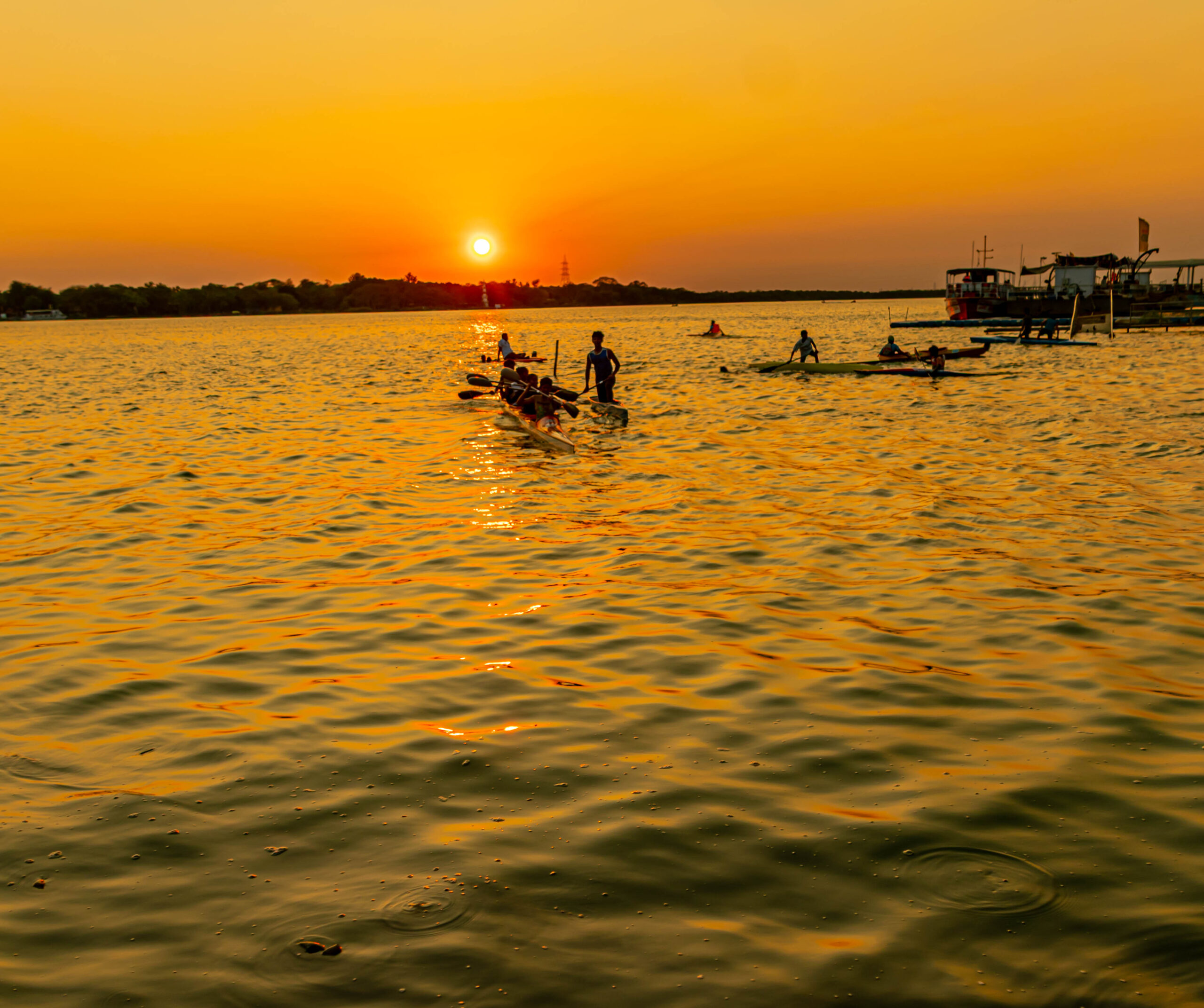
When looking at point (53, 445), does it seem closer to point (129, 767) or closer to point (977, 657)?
point (129, 767)

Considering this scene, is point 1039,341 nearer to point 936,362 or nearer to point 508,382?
point 936,362

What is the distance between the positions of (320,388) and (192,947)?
1518 inches

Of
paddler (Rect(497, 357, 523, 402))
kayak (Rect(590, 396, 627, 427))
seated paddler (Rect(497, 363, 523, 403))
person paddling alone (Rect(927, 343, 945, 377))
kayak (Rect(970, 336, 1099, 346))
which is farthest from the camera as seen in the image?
kayak (Rect(970, 336, 1099, 346))

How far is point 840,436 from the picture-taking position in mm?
21953

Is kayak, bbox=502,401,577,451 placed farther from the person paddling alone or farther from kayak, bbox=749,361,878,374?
the person paddling alone

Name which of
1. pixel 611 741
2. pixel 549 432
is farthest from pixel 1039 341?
pixel 611 741

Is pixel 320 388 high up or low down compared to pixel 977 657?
up

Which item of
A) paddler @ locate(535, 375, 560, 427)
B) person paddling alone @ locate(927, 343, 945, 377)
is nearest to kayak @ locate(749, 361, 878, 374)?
person paddling alone @ locate(927, 343, 945, 377)

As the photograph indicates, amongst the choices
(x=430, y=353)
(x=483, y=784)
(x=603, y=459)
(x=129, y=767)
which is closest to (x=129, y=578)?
(x=129, y=767)

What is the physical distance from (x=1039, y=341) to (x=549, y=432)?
4600cm

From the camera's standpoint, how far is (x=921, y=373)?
3628 cm

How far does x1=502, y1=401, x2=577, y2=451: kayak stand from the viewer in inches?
848

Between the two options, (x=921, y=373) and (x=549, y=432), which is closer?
(x=549, y=432)

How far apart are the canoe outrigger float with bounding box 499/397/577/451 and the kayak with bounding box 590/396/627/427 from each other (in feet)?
8.95
